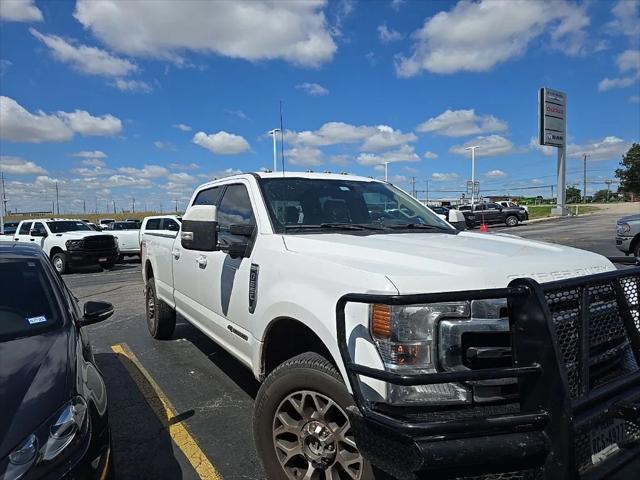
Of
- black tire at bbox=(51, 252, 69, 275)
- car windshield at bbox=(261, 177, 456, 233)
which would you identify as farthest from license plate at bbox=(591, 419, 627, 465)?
black tire at bbox=(51, 252, 69, 275)

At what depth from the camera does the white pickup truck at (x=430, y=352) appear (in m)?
1.95

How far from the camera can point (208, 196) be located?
5.12m

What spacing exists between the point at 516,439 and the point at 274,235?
6.61 feet

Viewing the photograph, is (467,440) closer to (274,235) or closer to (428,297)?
(428,297)

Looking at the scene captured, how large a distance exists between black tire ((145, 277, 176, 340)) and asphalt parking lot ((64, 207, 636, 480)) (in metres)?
0.13

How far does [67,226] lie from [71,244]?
229cm

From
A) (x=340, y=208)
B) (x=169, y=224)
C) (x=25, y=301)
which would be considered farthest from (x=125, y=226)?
(x=340, y=208)

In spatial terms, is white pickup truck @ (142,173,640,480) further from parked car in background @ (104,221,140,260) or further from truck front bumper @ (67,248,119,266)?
parked car in background @ (104,221,140,260)

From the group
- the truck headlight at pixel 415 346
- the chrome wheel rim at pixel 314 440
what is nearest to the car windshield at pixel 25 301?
the chrome wheel rim at pixel 314 440

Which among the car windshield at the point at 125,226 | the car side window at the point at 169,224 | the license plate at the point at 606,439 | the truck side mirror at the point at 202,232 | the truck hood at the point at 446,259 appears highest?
the truck side mirror at the point at 202,232

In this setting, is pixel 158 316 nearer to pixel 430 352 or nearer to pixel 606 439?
pixel 430 352

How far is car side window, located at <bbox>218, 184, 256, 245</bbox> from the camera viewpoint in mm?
3963

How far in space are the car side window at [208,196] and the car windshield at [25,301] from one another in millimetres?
1675

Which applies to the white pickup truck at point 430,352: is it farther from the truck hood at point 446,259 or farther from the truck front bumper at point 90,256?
the truck front bumper at point 90,256
